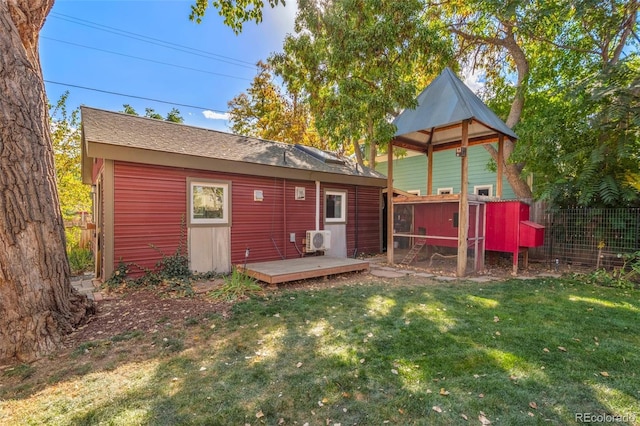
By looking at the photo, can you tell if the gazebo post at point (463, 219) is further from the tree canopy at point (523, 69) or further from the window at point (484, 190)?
the window at point (484, 190)

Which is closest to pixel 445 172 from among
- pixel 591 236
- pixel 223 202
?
pixel 591 236

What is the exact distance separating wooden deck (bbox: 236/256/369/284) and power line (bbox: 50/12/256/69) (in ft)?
38.3

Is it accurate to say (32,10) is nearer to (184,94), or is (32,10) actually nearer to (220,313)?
(220,313)

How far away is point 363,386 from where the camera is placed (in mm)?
2381

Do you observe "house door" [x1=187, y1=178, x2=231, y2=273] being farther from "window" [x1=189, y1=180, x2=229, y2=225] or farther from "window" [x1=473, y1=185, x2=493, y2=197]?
"window" [x1=473, y1=185, x2=493, y2=197]

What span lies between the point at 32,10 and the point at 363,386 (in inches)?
201

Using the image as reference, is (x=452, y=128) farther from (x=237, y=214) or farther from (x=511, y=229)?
(x=237, y=214)

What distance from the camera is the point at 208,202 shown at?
6621 mm

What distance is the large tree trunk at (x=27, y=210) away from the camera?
115 inches

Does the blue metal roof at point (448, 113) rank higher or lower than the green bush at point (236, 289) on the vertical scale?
higher

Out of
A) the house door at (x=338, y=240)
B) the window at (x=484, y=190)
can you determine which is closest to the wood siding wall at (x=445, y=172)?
the window at (x=484, y=190)

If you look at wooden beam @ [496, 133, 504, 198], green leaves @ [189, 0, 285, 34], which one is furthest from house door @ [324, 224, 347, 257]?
green leaves @ [189, 0, 285, 34]

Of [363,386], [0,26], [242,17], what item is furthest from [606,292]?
[0,26]

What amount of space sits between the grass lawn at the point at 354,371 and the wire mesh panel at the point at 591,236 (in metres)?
3.30
